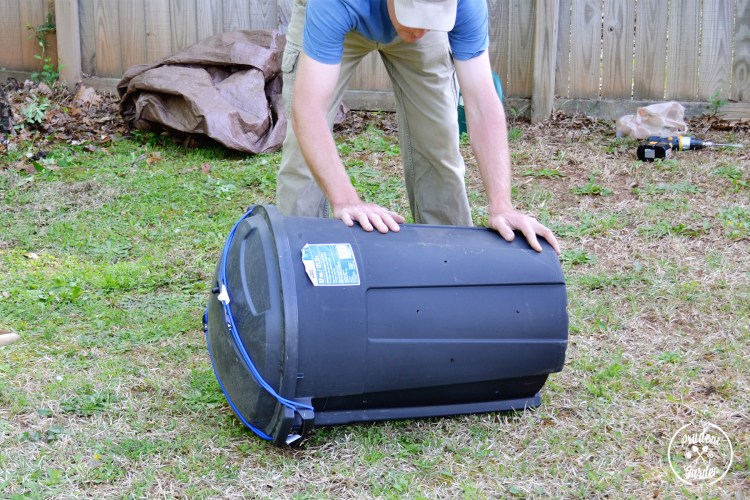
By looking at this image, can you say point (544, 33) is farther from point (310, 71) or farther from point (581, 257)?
point (310, 71)

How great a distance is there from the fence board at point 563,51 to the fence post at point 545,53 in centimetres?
11

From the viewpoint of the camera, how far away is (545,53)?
6227mm

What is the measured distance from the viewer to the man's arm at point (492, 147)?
2795 millimetres

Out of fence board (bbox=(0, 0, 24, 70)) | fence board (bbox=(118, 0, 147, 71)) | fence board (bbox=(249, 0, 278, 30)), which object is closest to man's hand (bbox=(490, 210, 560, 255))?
fence board (bbox=(249, 0, 278, 30))

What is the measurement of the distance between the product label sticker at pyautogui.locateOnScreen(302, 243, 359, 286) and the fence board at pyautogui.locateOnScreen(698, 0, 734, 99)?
4.59 metres

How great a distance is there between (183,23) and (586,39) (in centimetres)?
299

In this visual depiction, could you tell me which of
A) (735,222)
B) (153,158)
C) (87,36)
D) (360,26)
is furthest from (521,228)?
(87,36)

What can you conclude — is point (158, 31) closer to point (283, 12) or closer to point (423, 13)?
point (283, 12)

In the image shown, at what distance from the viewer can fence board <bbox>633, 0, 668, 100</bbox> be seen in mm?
6258

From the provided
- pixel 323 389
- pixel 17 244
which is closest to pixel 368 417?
pixel 323 389

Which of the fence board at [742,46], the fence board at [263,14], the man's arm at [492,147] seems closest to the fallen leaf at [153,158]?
the fence board at [263,14]

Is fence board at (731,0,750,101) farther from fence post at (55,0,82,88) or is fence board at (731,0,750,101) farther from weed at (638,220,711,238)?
fence post at (55,0,82,88)

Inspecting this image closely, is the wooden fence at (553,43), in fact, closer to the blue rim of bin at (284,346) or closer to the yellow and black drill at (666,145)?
the yellow and black drill at (666,145)

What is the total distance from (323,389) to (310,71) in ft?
3.47
